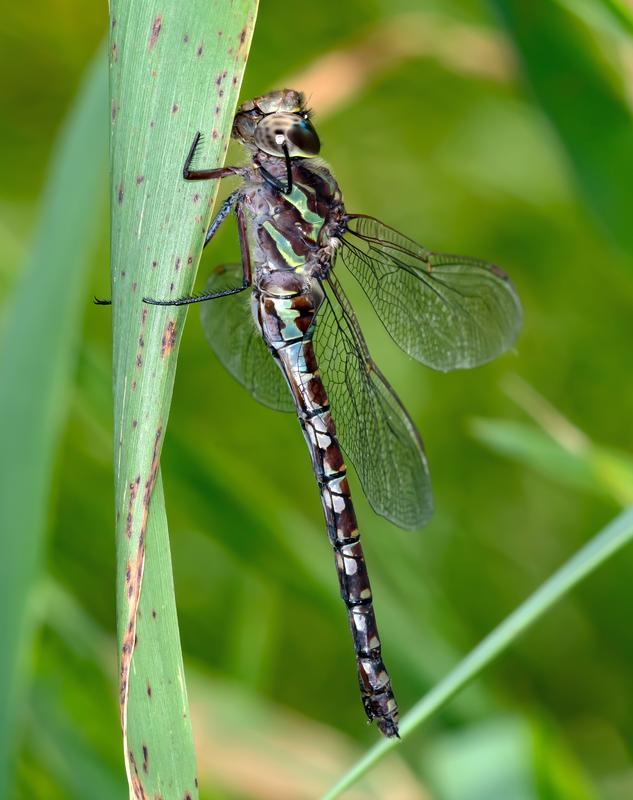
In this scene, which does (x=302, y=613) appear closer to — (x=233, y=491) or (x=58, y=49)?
(x=233, y=491)

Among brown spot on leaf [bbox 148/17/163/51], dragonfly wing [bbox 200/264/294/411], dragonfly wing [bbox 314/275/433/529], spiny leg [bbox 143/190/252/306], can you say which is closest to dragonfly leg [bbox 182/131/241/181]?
brown spot on leaf [bbox 148/17/163/51]

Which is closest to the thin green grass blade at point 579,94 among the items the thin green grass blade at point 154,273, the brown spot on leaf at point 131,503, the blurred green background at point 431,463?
the blurred green background at point 431,463

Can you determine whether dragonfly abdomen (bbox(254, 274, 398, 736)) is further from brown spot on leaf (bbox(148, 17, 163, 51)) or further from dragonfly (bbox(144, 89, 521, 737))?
brown spot on leaf (bbox(148, 17, 163, 51))

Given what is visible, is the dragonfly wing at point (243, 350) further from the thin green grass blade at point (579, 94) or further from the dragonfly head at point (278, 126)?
the thin green grass blade at point (579, 94)

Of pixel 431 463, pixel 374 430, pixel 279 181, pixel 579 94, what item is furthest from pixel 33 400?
pixel 431 463

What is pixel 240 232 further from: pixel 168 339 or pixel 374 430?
pixel 168 339
